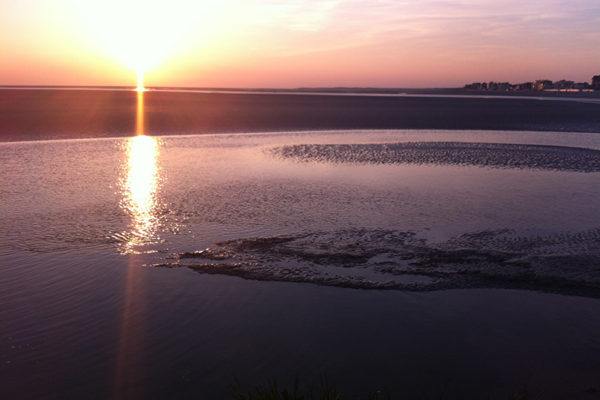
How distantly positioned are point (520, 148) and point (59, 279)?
23086 mm

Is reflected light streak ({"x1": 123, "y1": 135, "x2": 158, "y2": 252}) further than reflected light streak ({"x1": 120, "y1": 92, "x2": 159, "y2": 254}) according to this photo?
Yes

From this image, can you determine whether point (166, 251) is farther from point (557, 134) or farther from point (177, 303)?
point (557, 134)

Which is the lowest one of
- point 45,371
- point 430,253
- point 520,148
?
point 45,371

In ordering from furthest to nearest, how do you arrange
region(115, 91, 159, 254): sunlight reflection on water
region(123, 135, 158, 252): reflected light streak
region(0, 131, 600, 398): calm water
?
region(123, 135, 158, 252): reflected light streak
region(115, 91, 159, 254): sunlight reflection on water
region(0, 131, 600, 398): calm water

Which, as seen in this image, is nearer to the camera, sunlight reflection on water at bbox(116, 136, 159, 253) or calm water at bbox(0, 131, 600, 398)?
calm water at bbox(0, 131, 600, 398)

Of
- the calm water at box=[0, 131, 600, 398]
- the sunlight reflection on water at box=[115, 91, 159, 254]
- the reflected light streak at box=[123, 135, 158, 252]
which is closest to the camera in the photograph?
the calm water at box=[0, 131, 600, 398]

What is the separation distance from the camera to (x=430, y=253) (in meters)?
9.31

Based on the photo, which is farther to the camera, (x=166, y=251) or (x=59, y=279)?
(x=166, y=251)

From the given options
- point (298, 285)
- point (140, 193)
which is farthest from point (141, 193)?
point (298, 285)

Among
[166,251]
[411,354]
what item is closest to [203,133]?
[166,251]

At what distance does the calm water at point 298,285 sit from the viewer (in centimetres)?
572

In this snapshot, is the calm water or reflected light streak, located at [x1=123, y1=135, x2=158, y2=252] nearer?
the calm water

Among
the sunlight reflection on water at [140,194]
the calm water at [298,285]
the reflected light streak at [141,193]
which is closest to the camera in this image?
the calm water at [298,285]

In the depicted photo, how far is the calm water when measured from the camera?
5.72 meters
